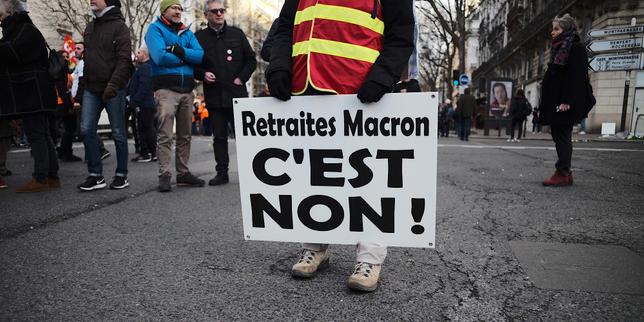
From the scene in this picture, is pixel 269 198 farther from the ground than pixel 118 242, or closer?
farther from the ground

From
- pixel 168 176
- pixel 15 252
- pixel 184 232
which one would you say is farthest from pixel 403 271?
pixel 168 176

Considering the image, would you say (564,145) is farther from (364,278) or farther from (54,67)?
(54,67)

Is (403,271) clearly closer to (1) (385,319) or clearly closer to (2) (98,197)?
(1) (385,319)

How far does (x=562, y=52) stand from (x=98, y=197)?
5288 millimetres

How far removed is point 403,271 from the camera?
233cm

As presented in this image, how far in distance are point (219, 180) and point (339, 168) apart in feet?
10.3

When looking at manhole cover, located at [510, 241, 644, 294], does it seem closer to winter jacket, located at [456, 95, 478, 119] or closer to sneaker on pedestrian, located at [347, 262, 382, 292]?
sneaker on pedestrian, located at [347, 262, 382, 292]

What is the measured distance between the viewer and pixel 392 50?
2072 millimetres

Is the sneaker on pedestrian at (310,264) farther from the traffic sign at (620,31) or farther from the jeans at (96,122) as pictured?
the traffic sign at (620,31)

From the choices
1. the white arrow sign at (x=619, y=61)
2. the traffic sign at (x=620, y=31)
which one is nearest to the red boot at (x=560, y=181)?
the traffic sign at (x=620, y=31)

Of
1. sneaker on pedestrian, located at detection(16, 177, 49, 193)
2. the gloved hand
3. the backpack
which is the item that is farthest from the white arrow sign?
sneaker on pedestrian, located at detection(16, 177, 49, 193)

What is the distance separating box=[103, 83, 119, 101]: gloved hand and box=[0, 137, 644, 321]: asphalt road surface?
101 cm

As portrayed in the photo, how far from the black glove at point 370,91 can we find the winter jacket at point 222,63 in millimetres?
3219

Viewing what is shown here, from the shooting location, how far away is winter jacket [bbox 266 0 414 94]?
6.64ft
